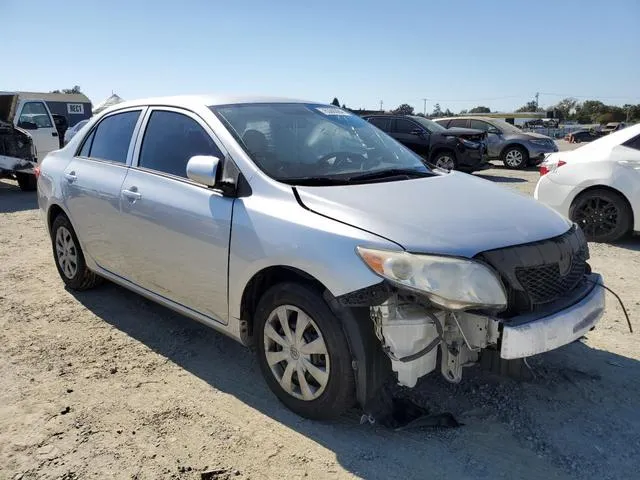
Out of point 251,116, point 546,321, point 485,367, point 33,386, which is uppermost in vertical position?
point 251,116

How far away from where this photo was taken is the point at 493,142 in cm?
1717

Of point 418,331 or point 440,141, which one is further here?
point 440,141

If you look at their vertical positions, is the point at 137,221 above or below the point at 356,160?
below

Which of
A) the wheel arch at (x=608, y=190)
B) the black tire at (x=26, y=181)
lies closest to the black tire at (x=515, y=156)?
the wheel arch at (x=608, y=190)

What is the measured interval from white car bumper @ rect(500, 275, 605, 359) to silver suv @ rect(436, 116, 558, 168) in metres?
14.8

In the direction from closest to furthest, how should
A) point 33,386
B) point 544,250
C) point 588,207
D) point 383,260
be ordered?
1. point 383,260
2. point 544,250
3. point 33,386
4. point 588,207

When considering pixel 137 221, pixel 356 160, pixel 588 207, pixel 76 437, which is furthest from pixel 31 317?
pixel 588 207

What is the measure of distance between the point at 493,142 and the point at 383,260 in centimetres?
1584

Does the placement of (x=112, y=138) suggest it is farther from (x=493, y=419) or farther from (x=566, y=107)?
(x=566, y=107)

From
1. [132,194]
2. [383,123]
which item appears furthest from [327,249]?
[383,123]

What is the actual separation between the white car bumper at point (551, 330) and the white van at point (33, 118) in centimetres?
1253

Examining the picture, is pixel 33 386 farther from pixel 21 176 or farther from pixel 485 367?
pixel 21 176

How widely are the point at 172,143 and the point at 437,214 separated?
1.94 metres

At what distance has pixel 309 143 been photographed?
142 inches
